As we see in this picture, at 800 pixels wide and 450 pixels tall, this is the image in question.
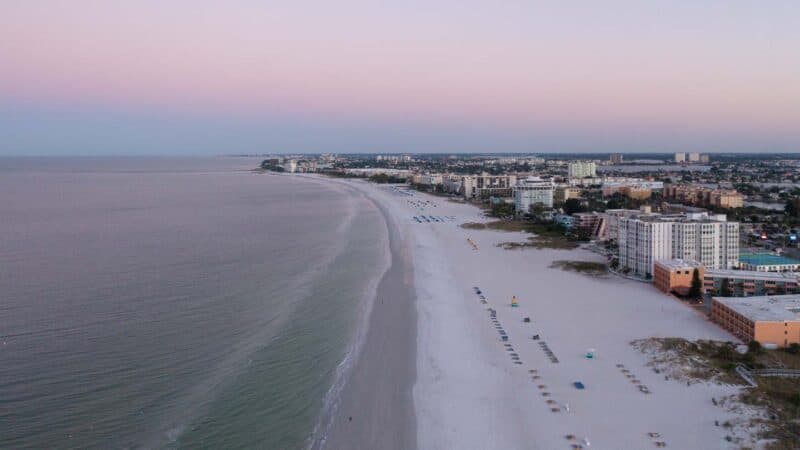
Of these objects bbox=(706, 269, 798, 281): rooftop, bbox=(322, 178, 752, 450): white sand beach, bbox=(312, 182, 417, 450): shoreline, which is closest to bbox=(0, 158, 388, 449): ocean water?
bbox=(312, 182, 417, 450): shoreline

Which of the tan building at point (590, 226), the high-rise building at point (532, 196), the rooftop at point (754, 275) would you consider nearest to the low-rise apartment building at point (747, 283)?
the rooftop at point (754, 275)

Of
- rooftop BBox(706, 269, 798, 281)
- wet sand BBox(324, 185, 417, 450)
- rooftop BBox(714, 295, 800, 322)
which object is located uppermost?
rooftop BBox(706, 269, 798, 281)

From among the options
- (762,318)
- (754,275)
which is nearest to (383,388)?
(762,318)

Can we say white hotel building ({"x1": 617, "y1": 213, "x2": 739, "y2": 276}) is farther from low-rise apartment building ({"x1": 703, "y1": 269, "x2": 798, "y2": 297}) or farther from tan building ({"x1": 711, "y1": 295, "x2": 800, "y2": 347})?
tan building ({"x1": 711, "y1": 295, "x2": 800, "y2": 347})

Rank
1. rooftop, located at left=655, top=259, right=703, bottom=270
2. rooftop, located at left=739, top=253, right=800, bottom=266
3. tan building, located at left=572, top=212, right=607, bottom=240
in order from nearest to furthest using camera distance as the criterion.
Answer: rooftop, located at left=655, top=259, right=703, bottom=270, rooftop, located at left=739, top=253, right=800, bottom=266, tan building, located at left=572, top=212, right=607, bottom=240

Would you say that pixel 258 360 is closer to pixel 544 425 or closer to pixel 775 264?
pixel 544 425

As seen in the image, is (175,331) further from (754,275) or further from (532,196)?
(532,196)
